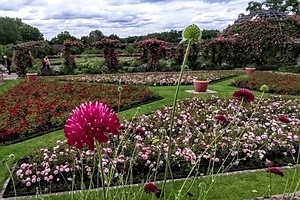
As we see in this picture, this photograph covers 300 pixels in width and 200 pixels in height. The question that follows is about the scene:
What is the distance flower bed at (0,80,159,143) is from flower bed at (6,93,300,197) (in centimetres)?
168

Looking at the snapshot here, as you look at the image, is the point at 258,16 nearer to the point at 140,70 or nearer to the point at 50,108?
the point at 140,70

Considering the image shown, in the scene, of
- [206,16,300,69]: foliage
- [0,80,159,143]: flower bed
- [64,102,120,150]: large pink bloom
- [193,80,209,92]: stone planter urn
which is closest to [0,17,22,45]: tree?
[206,16,300,69]: foliage

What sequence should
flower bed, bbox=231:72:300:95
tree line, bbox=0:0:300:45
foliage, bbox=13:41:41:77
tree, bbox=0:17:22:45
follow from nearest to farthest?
flower bed, bbox=231:72:300:95
foliage, bbox=13:41:41:77
tree line, bbox=0:0:300:45
tree, bbox=0:17:22:45

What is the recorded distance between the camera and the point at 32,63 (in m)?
21.3

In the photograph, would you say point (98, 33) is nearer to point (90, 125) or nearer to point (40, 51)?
point (40, 51)

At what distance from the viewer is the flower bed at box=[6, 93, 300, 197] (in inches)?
187

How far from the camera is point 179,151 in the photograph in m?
5.34

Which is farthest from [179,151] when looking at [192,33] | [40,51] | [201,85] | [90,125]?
[40,51]

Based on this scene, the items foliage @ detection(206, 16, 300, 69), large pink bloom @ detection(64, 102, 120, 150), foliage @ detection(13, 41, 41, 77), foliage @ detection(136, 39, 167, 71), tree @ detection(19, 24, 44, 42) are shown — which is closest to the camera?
large pink bloom @ detection(64, 102, 120, 150)

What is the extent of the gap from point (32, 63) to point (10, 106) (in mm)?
11903

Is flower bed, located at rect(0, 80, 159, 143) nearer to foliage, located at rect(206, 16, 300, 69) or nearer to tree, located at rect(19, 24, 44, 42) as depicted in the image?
foliage, located at rect(206, 16, 300, 69)

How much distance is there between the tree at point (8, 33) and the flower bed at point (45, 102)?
5206 cm

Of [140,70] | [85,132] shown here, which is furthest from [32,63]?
[85,132]

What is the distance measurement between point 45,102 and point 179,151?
5700 millimetres
